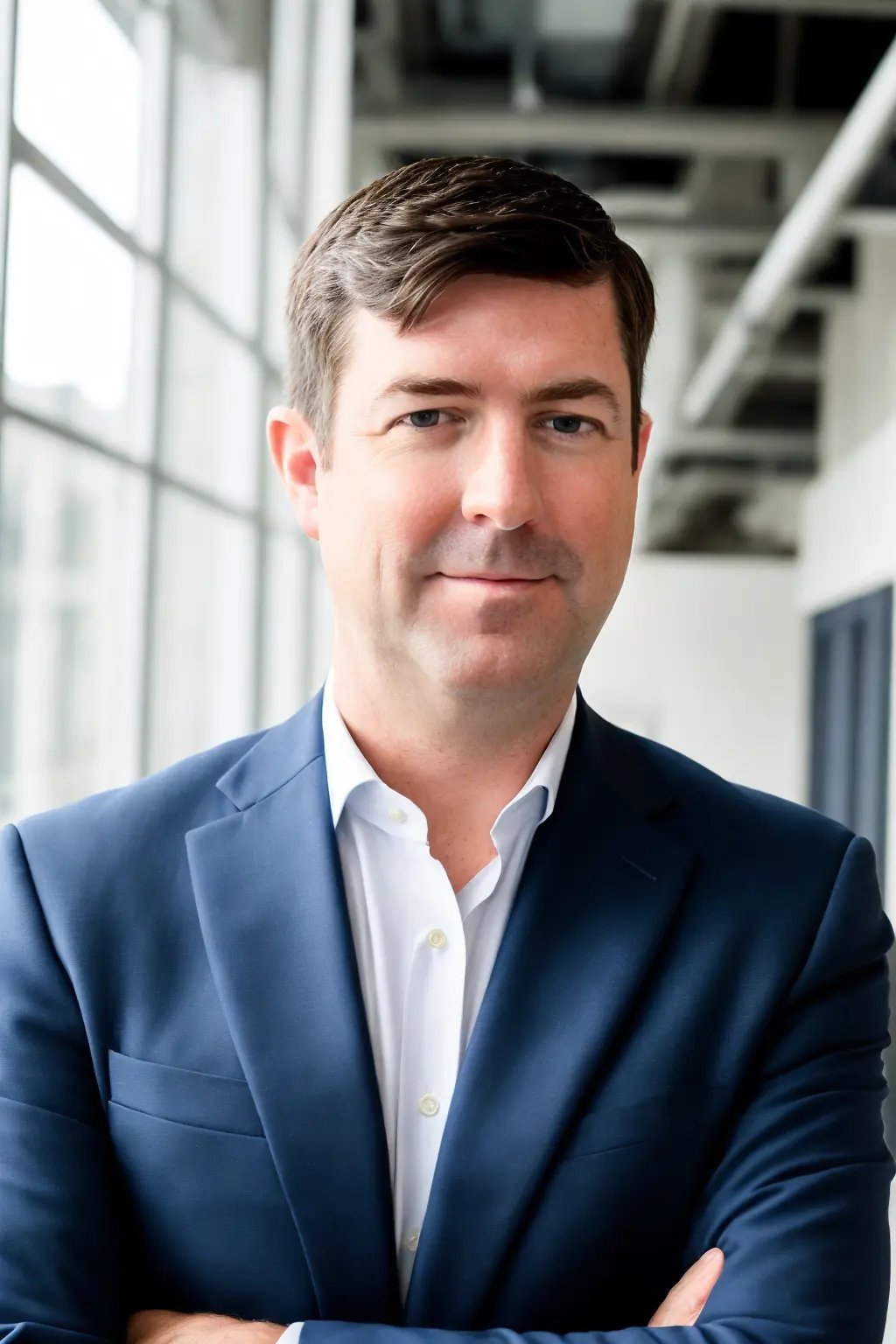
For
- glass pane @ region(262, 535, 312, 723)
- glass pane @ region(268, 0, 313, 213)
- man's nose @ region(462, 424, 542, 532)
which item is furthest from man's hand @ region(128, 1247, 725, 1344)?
glass pane @ region(262, 535, 312, 723)

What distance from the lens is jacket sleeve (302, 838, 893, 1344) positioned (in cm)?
137

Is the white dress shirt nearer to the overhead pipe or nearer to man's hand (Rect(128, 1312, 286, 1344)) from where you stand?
man's hand (Rect(128, 1312, 286, 1344))

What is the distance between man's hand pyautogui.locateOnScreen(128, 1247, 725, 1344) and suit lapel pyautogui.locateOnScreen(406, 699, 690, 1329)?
0.16 metres

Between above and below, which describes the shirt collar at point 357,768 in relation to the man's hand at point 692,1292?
above

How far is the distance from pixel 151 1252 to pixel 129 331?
11.6ft

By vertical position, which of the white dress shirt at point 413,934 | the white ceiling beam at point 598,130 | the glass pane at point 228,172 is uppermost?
the white ceiling beam at point 598,130

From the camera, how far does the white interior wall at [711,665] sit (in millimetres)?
13516

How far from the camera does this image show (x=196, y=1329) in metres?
1.37

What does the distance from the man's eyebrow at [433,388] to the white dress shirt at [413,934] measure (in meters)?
0.37

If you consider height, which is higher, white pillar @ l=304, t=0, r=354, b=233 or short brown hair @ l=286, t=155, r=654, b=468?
white pillar @ l=304, t=0, r=354, b=233

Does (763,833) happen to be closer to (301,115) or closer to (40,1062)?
(40,1062)

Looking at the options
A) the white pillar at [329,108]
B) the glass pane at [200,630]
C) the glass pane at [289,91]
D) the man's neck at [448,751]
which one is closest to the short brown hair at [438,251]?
the man's neck at [448,751]

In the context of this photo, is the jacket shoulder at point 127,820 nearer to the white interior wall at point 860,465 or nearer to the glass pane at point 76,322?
the glass pane at point 76,322

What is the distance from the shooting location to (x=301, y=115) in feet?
22.4
